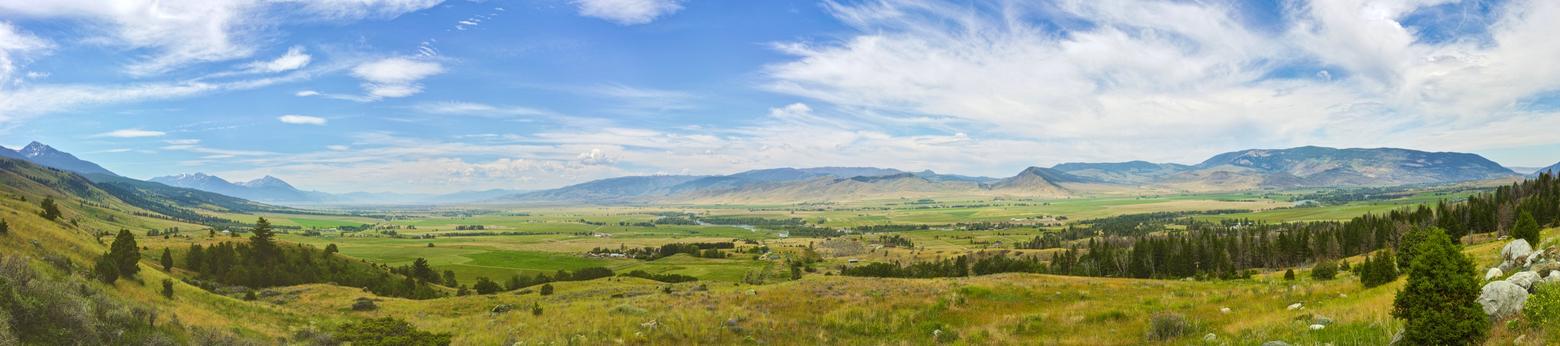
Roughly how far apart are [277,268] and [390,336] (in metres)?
63.5

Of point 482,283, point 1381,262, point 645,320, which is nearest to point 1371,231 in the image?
point 1381,262

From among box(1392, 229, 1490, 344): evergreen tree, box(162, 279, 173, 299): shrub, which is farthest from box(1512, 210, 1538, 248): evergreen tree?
box(162, 279, 173, 299): shrub

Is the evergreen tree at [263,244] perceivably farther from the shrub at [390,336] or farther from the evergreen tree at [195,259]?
the shrub at [390,336]

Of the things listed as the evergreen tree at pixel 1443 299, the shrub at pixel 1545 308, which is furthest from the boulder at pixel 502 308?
the shrub at pixel 1545 308

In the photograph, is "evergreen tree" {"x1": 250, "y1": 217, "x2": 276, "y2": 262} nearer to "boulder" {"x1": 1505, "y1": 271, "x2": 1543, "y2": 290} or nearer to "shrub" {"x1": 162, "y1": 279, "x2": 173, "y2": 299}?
"shrub" {"x1": 162, "y1": 279, "x2": 173, "y2": 299}

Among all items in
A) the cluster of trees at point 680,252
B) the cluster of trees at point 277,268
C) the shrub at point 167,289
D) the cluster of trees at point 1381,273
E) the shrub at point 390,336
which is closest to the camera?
the shrub at point 390,336

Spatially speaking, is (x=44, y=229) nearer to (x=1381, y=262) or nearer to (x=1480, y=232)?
(x=1381, y=262)

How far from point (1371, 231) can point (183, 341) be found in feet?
460

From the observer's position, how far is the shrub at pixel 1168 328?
18672 mm

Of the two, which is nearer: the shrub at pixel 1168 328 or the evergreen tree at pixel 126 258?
the shrub at pixel 1168 328

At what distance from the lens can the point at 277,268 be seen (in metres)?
70.3

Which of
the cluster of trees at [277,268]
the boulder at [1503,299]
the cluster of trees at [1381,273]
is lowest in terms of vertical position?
the cluster of trees at [277,268]

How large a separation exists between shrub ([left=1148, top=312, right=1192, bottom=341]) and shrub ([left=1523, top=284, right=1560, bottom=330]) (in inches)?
289

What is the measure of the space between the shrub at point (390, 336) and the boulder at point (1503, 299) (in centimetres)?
2798
